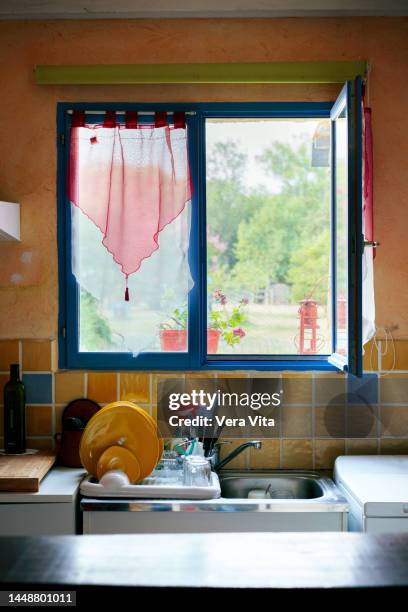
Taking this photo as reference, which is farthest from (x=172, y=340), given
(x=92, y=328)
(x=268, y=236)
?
(x=268, y=236)

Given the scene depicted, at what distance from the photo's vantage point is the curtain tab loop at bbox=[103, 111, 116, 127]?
102 inches

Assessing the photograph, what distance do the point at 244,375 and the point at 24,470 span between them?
3.07ft

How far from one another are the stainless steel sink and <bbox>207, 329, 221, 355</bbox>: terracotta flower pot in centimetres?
52

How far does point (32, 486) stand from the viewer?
2166mm

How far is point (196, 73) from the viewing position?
2572mm

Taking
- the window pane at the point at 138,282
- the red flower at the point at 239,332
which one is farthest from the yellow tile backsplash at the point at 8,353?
the red flower at the point at 239,332

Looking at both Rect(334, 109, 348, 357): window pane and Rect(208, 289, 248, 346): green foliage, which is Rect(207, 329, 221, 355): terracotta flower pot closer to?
Rect(208, 289, 248, 346): green foliage

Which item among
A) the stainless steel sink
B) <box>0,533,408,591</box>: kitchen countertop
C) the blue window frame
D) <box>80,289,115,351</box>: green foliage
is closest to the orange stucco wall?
the blue window frame

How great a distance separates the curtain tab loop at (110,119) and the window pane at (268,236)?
15.4 inches

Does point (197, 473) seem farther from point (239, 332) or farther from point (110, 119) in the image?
point (110, 119)

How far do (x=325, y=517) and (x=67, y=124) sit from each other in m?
1.81

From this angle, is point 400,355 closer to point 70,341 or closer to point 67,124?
point 70,341

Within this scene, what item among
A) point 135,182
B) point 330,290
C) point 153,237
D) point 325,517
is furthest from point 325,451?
point 135,182

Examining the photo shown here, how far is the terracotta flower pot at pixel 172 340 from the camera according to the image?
2.68 meters
